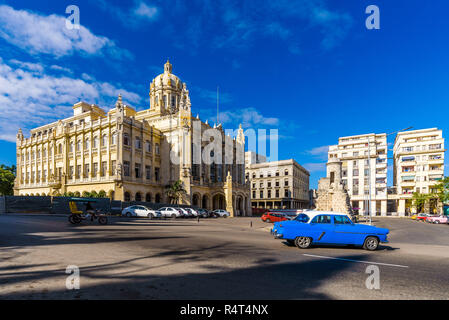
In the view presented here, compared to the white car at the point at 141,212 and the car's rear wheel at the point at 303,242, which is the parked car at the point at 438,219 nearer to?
the car's rear wheel at the point at 303,242

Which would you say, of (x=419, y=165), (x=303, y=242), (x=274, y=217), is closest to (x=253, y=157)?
(x=419, y=165)

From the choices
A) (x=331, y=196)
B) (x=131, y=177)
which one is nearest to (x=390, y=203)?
(x=331, y=196)

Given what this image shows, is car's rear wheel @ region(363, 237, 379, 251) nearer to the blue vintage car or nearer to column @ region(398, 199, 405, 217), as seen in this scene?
the blue vintage car

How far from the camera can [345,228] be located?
34.2 ft

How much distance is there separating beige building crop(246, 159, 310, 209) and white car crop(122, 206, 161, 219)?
49910mm

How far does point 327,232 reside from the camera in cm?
1041

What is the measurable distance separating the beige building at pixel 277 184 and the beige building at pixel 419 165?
89.1 ft

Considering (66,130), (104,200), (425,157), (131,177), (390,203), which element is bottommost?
(390,203)

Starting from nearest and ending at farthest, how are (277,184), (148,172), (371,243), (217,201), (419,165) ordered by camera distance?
1. (371,243)
2. (148,172)
3. (217,201)
4. (419,165)
5. (277,184)

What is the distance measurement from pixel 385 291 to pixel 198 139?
49673 mm

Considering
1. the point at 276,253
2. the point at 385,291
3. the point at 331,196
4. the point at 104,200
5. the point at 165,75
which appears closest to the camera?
the point at 385,291

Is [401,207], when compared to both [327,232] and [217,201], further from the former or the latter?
[327,232]

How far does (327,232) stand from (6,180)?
72205 millimetres
